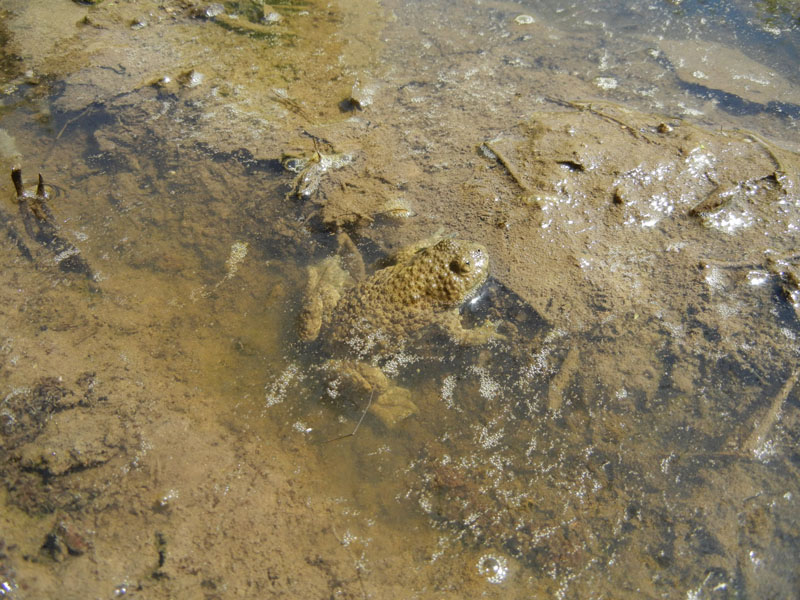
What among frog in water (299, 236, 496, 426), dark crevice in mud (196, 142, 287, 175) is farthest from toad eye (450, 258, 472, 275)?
dark crevice in mud (196, 142, 287, 175)

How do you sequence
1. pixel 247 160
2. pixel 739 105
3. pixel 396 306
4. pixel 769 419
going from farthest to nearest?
pixel 739 105 < pixel 247 160 < pixel 396 306 < pixel 769 419

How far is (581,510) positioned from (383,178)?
271cm

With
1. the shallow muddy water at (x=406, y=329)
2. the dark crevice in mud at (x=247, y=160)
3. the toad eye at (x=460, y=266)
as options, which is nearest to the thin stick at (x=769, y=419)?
the shallow muddy water at (x=406, y=329)

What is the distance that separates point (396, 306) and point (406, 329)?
0.16 meters

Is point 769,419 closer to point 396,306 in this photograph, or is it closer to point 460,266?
point 460,266

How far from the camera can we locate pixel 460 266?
3229mm

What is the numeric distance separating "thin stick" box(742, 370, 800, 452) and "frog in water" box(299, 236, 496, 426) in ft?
4.92

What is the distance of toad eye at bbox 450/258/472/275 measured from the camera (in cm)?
323

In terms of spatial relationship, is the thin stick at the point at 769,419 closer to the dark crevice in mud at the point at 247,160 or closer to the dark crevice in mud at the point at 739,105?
the dark crevice in mud at the point at 739,105

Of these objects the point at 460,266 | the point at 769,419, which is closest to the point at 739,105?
the point at 769,419

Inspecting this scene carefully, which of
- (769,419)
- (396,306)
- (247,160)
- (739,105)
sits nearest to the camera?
(769,419)

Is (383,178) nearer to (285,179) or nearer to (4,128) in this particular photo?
(285,179)

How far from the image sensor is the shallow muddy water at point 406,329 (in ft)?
8.16

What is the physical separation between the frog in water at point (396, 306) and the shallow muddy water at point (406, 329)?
2cm
